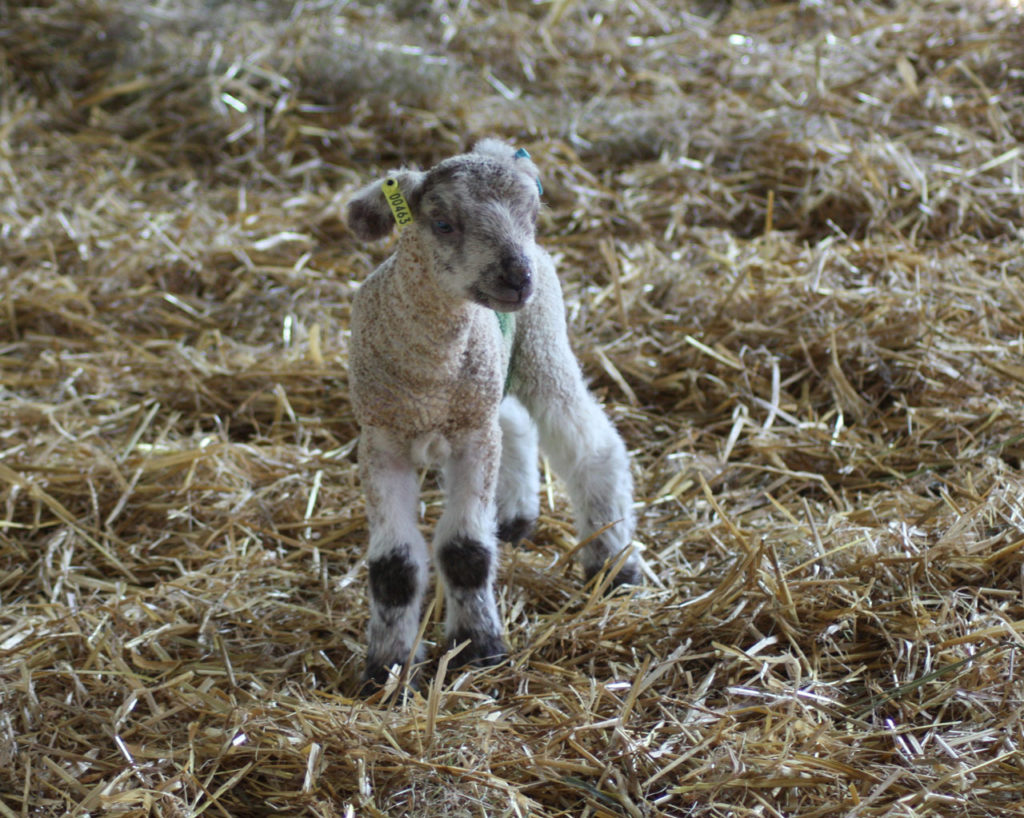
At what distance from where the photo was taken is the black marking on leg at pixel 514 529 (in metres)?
4.05

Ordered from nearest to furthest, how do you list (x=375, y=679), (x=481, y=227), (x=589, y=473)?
1. (x=481, y=227)
2. (x=375, y=679)
3. (x=589, y=473)

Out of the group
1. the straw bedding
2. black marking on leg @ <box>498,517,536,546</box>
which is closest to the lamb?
the straw bedding

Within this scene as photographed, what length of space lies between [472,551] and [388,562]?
0.85 ft

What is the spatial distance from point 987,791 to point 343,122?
564 cm

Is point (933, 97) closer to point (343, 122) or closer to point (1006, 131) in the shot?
point (1006, 131)

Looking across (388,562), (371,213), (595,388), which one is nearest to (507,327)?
(371,213)

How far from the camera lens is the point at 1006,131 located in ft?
20.5

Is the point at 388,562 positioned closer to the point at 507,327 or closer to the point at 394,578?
the point at 394,578

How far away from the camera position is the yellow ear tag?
3.03 m

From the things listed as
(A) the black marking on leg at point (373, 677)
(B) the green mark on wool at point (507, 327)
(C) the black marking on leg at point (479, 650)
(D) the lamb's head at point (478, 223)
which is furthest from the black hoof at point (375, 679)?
(D) the lamb's head at point (478, 223)

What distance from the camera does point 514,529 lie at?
4.05m

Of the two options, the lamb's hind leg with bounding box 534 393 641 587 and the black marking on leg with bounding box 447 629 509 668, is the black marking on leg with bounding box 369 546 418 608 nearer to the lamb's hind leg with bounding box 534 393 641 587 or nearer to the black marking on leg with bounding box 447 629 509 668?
the black marking on leg with bounding box 447 629 509 668

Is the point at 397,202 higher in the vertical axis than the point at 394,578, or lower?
higher

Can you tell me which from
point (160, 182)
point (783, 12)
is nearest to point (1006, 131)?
point (783, 12)
